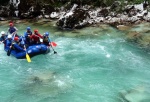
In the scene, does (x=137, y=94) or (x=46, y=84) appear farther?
(x=46, y=84)

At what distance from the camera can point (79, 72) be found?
14234 millimetres

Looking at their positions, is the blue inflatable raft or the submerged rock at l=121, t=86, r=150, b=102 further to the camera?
the blue inflatable raft

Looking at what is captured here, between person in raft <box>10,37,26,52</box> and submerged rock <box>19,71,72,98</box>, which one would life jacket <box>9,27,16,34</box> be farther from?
submerged rock <box>19,71,72,98</box>

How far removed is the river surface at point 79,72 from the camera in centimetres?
1223

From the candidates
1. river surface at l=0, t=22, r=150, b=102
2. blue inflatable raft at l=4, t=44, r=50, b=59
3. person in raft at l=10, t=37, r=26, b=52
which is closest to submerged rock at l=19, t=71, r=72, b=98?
river surface at l=0, t=22, r=150, b=102

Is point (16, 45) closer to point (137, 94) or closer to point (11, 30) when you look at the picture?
point (11, 30)

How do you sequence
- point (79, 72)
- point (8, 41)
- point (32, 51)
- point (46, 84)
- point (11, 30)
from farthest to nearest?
point (11, 30)
point (8, 41)
point (32, 51)
point (79, 72)
point (46, 84)

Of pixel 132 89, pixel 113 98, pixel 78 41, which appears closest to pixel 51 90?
pixel 113 98

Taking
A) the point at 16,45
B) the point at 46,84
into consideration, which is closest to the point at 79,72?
the point at 46,84

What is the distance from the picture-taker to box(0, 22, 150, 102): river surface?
40.1ft

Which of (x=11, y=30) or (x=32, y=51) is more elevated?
(x=11, y=30)

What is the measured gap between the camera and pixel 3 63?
1554 centimetres

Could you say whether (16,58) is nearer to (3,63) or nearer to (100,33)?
(3,63)

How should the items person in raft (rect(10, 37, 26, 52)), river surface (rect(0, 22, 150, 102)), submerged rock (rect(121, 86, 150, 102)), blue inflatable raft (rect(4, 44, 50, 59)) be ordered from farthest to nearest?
person in raft (rect(10, 37, 26, 52)) → blue inflatable raft (rect(4, 44, 50, 59)) → river surface (rect(0, 22, 150, 102)) → submerged rock (rect(121, 86, 150, 102))
